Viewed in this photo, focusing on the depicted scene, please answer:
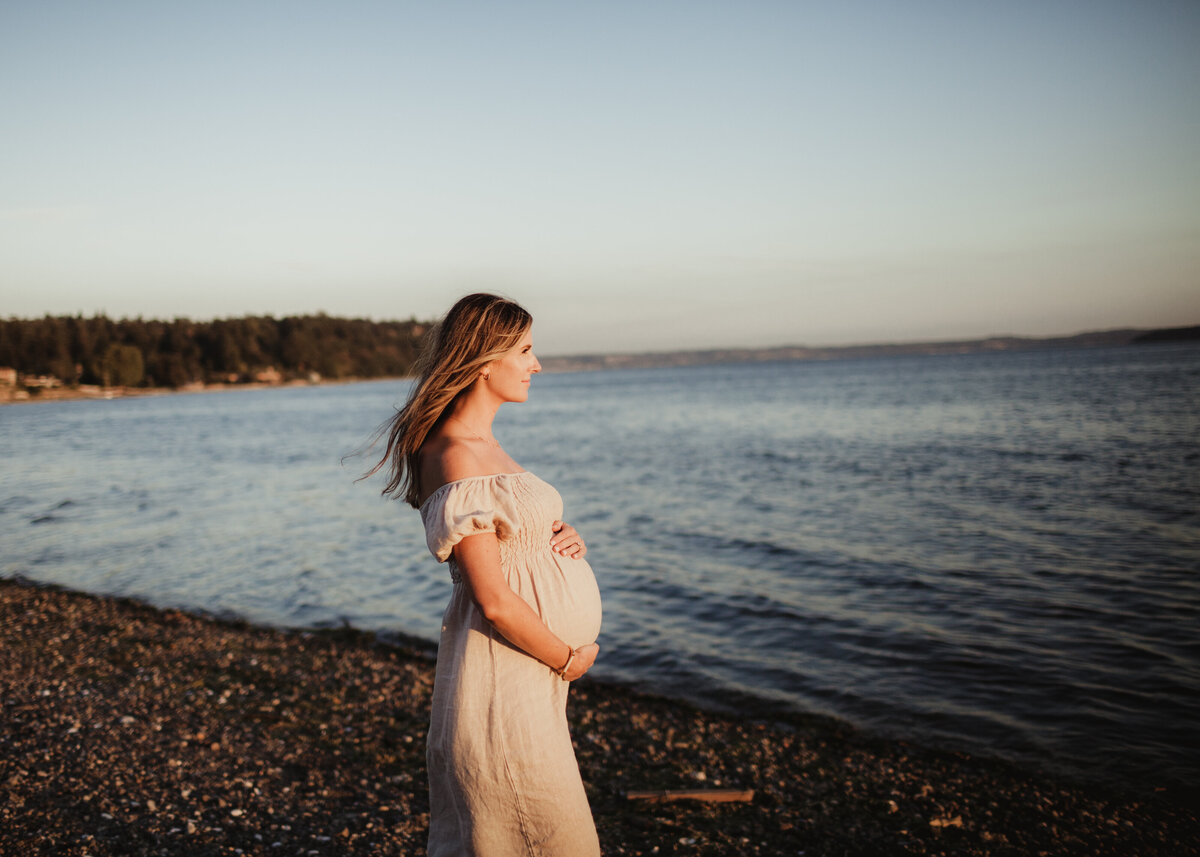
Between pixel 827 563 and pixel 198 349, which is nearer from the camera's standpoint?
pixel 827 563

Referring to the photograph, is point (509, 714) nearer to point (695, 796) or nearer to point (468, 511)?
point (468, 511)

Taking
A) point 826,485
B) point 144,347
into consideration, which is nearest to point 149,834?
point 826,485

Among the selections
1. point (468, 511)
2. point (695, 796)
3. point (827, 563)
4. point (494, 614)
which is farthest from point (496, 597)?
point (827, 563)

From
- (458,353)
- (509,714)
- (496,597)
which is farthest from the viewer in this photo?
(458,353)

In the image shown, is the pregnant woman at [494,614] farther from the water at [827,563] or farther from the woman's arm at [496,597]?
the water at [827,563]

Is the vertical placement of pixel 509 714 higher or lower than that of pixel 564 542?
lower

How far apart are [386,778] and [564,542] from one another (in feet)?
14.3

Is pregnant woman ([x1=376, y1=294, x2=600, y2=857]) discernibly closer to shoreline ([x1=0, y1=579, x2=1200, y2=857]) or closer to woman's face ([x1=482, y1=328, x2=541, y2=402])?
woman's face ([x1=482, y1=328, x2=541, y2=402])

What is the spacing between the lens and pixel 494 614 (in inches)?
97.0

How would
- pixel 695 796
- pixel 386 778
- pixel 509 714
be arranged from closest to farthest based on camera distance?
pixel 509 714
pixel 695 796
pixel 386 778

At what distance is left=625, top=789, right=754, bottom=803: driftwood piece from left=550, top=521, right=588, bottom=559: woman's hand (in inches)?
149

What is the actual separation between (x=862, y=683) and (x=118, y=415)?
79674 millimetres

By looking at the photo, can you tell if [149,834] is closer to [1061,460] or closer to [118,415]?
[1061,460]

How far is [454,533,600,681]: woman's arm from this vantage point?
246cm
